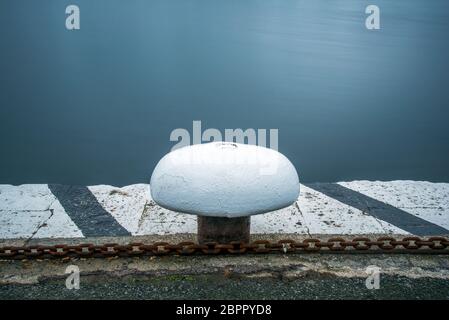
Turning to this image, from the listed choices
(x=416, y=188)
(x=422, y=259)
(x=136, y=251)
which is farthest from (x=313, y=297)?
(x=416, y=188)

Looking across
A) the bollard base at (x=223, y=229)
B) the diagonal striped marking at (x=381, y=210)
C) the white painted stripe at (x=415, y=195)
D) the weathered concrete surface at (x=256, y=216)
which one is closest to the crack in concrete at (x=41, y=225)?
the weathered concrete surface at (x=256, y=216)

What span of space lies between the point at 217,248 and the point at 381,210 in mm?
1473

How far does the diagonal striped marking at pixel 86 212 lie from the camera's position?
9.10 ft

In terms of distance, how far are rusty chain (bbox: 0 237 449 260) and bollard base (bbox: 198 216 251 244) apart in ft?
0.20

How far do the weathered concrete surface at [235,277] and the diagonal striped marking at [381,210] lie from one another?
0.43 m

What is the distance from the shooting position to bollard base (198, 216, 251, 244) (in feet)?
7.66

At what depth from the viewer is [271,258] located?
91.3 inches

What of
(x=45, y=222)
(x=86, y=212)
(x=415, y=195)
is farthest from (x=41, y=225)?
(x=415, y=195)

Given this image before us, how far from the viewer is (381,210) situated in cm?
304

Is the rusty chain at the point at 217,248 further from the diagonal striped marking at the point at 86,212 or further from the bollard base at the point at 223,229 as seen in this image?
the diagonal striped marking at the point at 86,212

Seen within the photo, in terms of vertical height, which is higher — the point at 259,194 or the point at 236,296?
the point at 259,194

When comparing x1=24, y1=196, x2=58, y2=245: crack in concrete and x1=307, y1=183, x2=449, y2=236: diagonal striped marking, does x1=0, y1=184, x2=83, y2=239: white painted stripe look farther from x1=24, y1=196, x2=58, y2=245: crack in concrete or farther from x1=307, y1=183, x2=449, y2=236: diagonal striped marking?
x1=307, y1=183, x2=449, y2=236: diagonal striped marking

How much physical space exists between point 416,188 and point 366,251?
1.28 m
